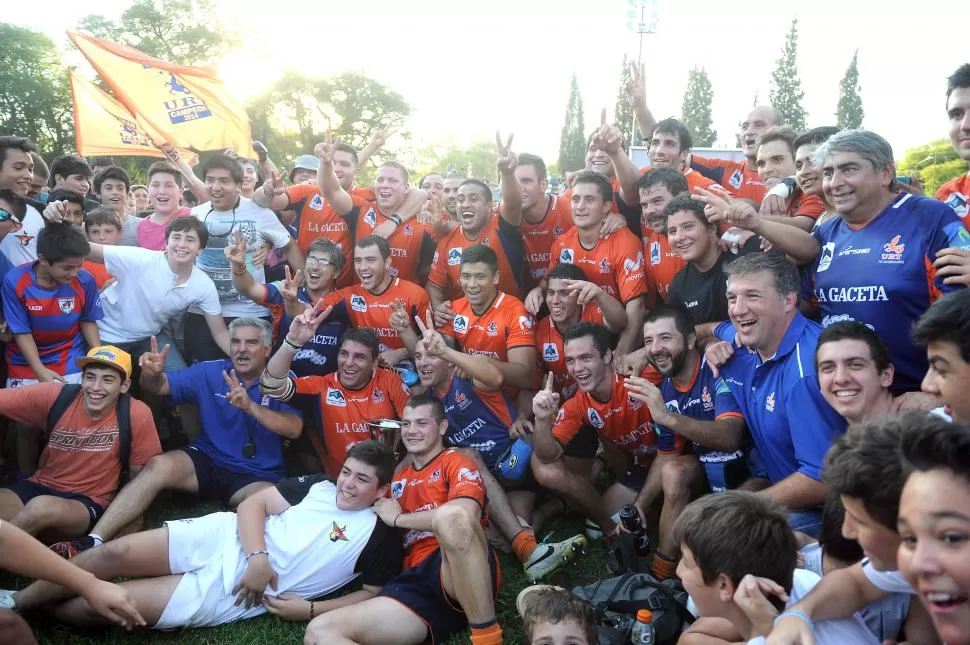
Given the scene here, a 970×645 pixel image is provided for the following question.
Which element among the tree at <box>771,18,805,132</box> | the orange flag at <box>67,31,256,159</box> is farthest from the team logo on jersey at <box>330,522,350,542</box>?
the tree at <box>771,18,805,132</box>

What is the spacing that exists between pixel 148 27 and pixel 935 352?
1942 inches

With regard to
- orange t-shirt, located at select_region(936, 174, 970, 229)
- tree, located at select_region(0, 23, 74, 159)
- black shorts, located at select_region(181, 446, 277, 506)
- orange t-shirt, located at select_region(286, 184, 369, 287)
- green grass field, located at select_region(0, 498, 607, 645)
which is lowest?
green grass field, located at select_region(0, 498, 607, 645)

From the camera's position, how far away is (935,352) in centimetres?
272

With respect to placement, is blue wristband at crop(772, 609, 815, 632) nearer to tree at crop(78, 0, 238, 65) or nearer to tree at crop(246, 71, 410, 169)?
tree at crop(246, 71, 410, 169)

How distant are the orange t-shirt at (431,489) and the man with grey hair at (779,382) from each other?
5.97 feet

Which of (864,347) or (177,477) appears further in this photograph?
(177,477)

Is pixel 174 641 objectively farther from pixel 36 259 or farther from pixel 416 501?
pixel 36 259

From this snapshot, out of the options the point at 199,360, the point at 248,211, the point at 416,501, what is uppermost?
the point at 248,211

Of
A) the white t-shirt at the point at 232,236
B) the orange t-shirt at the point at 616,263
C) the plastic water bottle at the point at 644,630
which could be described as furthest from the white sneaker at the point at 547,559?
the white t-shirt at the point at 232,236

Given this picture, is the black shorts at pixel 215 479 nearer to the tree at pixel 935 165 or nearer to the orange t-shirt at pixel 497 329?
the orange t-shirt at pixel 497 329

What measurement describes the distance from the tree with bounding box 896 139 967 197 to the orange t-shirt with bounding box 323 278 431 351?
2129cm

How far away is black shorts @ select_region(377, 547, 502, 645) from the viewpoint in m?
4.11

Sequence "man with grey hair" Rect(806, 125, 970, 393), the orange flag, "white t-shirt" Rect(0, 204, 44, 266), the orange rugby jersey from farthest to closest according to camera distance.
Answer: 1. the orange flag
2. "white t-shirt" Rect(0, 204, 44, 266)
3. the orange rugby jersey
4. "man with grey hair" Rect(806, 125, 970, 393)

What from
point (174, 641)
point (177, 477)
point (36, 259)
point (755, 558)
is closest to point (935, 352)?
point (755, 558)
